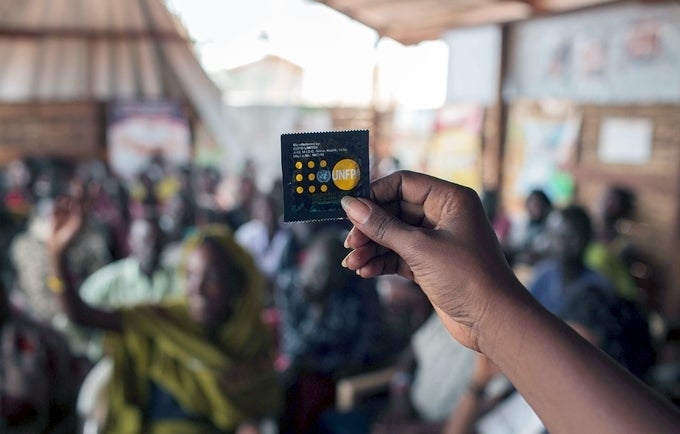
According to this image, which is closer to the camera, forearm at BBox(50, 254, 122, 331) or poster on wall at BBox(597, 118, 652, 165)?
forearm at BBox(50, 254, 122, 331)

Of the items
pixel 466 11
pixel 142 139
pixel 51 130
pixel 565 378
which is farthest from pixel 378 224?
pixel 466 11

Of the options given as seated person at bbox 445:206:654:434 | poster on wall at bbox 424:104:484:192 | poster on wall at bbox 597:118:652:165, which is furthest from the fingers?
poster on wall at bbox 424:104:484:192

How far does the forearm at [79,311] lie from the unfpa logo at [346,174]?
1.39m

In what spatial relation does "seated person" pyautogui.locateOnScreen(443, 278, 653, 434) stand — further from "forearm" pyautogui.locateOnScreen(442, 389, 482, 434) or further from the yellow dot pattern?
the yellow dot pattern

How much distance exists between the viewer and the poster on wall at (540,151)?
4.29 metres

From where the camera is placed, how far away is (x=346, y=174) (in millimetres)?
576

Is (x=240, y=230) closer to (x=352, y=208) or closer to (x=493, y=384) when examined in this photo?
(x=493, y=384)

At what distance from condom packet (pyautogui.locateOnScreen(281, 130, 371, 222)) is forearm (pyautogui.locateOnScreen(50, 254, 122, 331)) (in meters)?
1.37

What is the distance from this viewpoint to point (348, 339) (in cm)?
223

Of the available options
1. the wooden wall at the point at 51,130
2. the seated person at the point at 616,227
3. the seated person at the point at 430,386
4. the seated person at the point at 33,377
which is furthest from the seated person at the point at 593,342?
the wooden wall at the point at 51,130

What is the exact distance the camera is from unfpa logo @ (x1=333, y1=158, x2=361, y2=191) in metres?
0.57

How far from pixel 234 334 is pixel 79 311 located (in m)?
0.46

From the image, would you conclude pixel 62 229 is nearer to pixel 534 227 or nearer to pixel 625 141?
pixel 534 227

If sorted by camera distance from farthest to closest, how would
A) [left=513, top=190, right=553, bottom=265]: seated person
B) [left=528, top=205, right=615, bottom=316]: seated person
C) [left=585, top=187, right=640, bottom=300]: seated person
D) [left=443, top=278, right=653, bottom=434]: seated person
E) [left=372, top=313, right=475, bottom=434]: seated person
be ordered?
[left=513, top=190, right=553, bottom=265]: seated person → [left=585, top=187, right=640, bottom=300]: seated person → [left=528, top=205, right=615, bottom=316]: seated person → [left=372, top=313, right=475, bottom=434]: seated person → [left=443, top=278, right=653, bottom=434]: seated person
